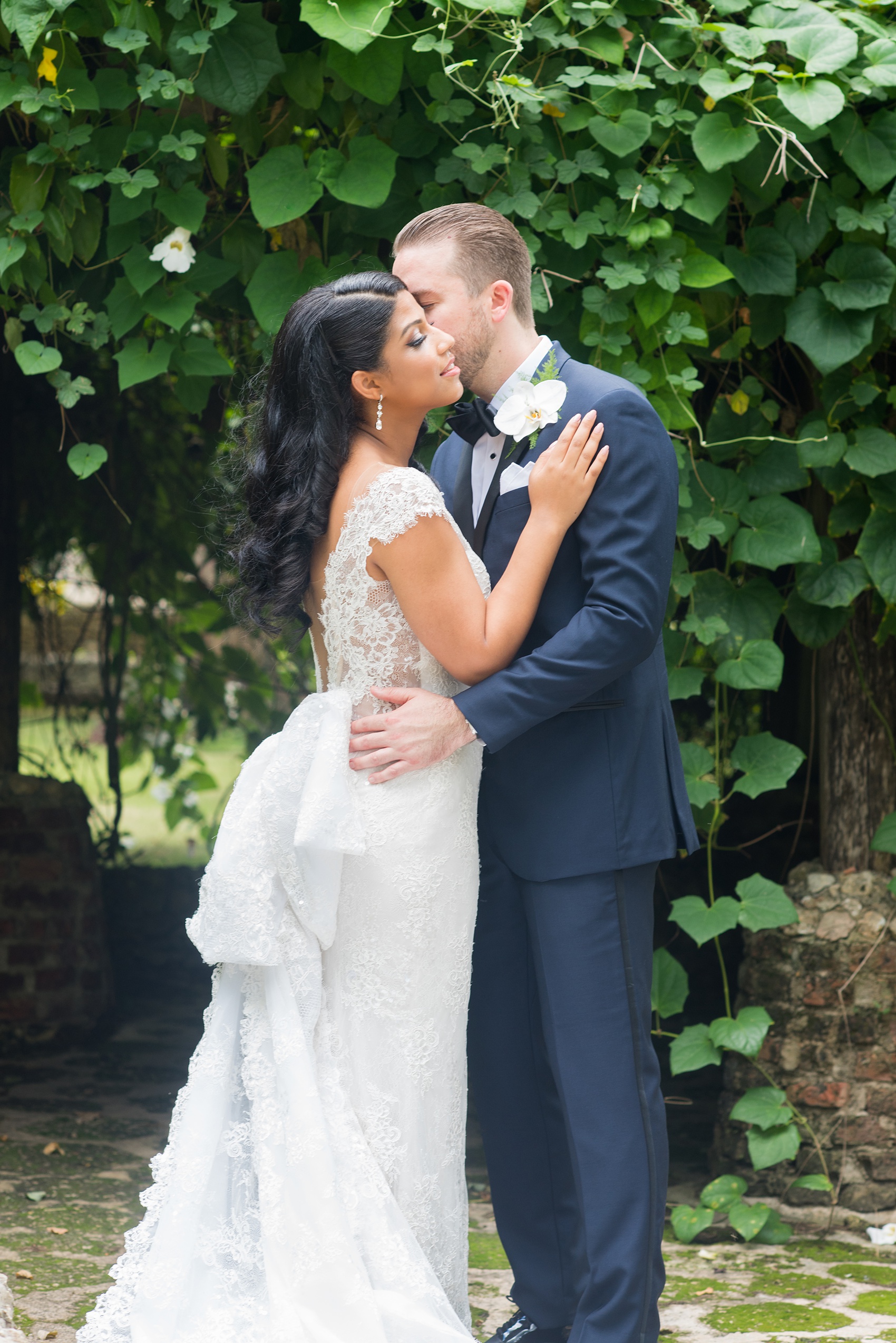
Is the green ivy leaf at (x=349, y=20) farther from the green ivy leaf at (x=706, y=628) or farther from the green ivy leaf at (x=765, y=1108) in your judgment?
the green ivy leaf at (x=765, y=1108)

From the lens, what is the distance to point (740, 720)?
187 inches

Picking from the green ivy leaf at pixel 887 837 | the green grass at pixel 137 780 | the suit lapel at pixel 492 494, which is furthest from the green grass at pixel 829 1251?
the green grass at pixel 137 780

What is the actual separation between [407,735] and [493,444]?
56 centimetres

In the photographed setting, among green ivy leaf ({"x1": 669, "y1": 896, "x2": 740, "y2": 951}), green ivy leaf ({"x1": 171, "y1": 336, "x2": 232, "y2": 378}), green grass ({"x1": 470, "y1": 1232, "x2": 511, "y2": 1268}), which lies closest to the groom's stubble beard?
green ivy leaf ({"x1": 171, "y1": 336, "x2": 232, "y2": 378})

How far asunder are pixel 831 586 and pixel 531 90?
118cm

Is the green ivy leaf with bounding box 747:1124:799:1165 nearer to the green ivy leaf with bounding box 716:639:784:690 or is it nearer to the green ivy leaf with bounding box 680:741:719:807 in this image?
the green ivy leaf with bounding box 680:741:719:807

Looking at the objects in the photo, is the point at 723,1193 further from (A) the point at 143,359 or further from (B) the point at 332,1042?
(A) the point at 143,359

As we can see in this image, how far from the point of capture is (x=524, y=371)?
2.21m

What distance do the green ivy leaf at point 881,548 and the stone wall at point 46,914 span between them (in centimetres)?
285

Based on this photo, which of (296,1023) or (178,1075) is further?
(178,1075)

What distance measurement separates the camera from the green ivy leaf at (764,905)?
9.20 feet

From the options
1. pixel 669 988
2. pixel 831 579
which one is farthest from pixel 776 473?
pixel 669 988

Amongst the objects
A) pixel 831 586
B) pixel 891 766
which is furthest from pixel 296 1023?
Answer: pixel 891 766

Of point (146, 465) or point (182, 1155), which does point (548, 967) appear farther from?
point (146, 465)
